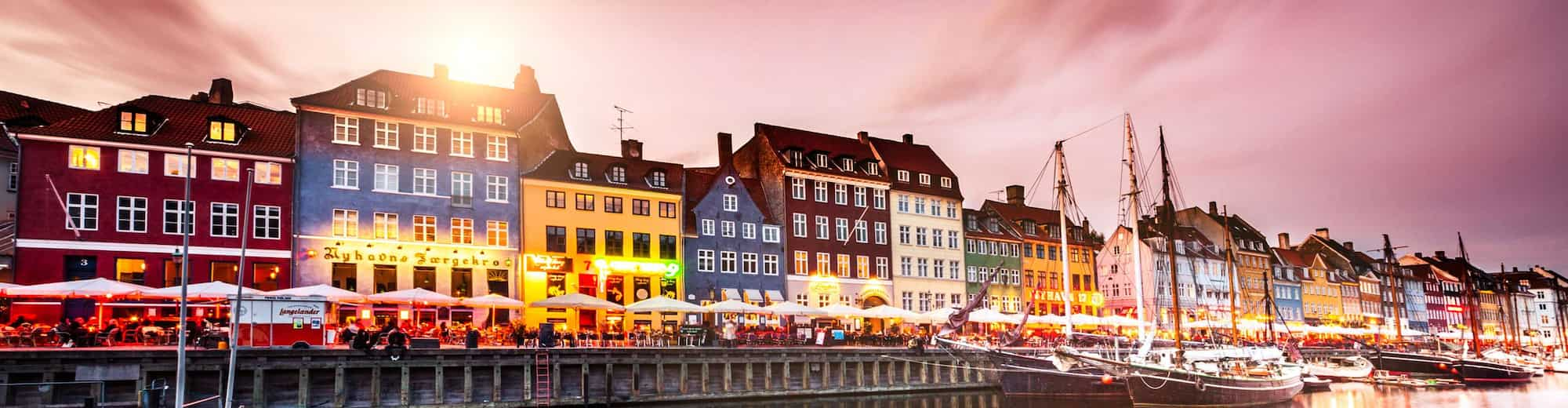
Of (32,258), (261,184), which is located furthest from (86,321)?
(261,184)

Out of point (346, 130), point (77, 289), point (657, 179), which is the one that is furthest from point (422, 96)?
point (77, 289)

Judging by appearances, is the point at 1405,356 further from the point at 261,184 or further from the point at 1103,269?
the point at 261,184

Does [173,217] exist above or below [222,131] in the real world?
below

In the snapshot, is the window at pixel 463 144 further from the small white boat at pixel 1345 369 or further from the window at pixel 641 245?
the small white boat at pixel 1345 369

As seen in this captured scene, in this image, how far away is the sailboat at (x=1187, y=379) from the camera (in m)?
49.9

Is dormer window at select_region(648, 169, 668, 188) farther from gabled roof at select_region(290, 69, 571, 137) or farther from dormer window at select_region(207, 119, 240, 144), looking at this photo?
dormer window at select_region(207, 119, 240, 144)

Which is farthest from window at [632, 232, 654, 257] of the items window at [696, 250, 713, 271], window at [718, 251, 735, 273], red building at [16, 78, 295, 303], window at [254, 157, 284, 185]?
window at [254, 157, 284, 185]

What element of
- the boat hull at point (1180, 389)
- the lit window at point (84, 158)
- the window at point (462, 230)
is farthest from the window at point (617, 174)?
the boat hull at point (1180, 389)

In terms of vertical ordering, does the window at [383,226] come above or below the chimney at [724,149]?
below

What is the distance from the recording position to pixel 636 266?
206 feet

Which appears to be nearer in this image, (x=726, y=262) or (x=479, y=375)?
(x=479, y=375)

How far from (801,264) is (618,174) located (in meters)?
14.9

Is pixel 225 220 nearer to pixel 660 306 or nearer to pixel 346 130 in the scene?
pixel 346 130

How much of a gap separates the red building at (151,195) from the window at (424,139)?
234 inches
